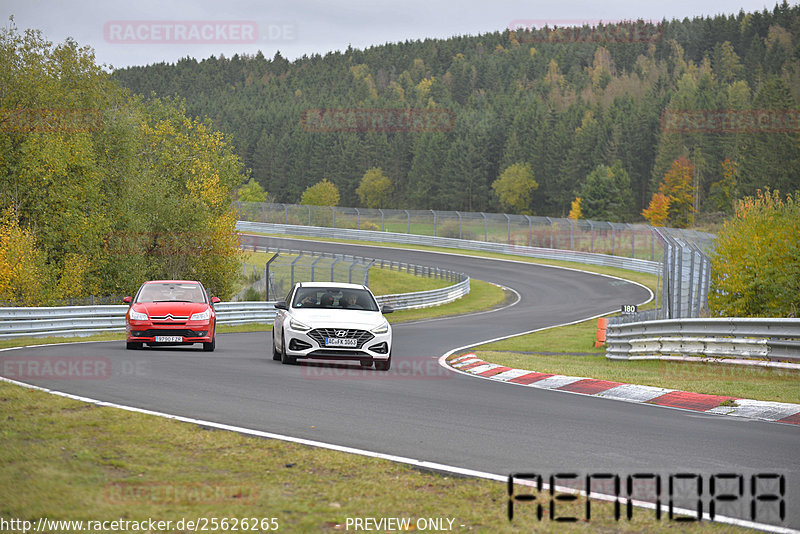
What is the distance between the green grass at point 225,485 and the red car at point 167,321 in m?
9.33

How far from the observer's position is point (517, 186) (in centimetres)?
13075

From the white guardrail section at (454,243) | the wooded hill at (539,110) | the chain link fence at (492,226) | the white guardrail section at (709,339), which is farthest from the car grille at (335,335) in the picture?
the wooded hill at (539,110)

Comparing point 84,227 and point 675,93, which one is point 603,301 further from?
point 675,93

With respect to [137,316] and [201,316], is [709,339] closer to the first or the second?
[201,316]

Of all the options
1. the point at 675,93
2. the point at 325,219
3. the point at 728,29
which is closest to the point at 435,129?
the point at 675,93

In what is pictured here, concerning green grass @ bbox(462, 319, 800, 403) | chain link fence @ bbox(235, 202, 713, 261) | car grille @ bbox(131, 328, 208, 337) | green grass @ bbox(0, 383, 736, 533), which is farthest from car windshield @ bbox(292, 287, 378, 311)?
chain link fence @ bbox(235, 202, 713, 261)

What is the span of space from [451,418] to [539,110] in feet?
441

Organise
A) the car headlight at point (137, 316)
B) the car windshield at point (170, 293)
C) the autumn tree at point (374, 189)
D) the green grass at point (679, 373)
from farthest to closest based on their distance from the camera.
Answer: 1. the autumn tree at point (374, 189)
2. the car windshield at point (170, 293)
3. the car headlight at point (137, 316)
4. the green grass at point (679, 373)

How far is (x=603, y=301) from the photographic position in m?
43.4

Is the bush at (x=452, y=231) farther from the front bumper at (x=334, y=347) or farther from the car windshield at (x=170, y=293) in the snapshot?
the front bumper at (x=334, y=347)

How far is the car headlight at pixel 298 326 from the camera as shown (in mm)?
14406

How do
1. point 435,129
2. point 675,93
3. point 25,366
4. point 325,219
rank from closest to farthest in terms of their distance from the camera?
point 25,366
point 325,219
point 675,93
point 435,129

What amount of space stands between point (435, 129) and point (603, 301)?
102678 millimetres

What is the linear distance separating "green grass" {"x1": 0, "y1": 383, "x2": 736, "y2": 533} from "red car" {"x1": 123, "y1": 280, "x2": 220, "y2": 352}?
933 cm
